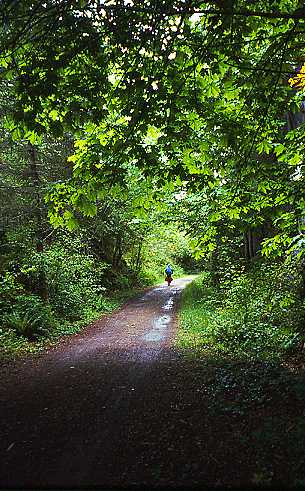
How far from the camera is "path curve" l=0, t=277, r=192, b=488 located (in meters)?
4.60

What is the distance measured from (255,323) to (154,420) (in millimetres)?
5641

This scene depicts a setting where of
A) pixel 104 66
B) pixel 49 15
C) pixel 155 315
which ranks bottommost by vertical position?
pixel 155 315

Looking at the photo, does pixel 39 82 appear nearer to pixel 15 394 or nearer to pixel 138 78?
pixel 138 78

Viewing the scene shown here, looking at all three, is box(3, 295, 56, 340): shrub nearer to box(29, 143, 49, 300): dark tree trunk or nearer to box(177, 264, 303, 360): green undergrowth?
box(29, 143, 49, 300): dark tree trunk

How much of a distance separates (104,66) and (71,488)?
533cm

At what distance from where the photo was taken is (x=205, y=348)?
34.4 feet

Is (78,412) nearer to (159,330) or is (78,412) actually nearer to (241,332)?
(241,332)

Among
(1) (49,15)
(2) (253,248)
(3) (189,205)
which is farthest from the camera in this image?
(2) (253,248)

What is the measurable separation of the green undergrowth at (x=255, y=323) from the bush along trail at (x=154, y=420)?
424 mm

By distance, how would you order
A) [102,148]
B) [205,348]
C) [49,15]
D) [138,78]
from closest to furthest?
1. [49,15]
2. [138,78]
3. [102,148]
4. [205,348]

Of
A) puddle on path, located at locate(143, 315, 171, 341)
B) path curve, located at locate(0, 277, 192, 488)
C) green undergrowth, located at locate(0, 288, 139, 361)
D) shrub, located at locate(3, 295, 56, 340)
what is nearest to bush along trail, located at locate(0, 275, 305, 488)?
path curve, located at locate(0, 277, 192, 488)

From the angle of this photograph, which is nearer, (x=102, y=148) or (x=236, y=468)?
(x=236, y=468)

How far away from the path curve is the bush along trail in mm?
20

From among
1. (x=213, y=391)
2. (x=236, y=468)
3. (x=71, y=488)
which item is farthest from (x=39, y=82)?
(x=213, y=391)
